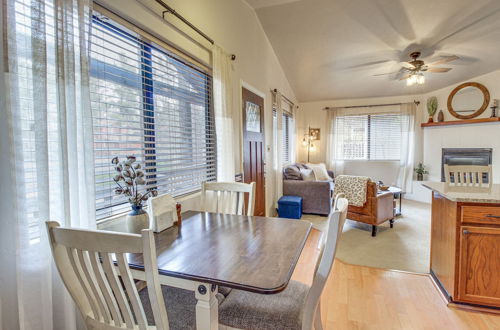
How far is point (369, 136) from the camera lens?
6.06 metres

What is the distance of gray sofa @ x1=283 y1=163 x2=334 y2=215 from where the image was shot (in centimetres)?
441

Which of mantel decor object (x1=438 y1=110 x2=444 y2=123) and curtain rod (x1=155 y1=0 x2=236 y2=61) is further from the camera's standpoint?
mantel decor object (x1=438 y1=110 x2=444 y2=123)

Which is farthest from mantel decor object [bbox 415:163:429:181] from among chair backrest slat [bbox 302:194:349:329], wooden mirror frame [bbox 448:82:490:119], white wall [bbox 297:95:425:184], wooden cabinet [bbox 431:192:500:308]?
chair backrest slat [bbox 302:194:349:329]

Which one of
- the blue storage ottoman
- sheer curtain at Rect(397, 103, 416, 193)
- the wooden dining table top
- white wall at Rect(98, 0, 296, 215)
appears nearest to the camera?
the wooden dining table top

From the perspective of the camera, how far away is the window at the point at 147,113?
4.86 feet

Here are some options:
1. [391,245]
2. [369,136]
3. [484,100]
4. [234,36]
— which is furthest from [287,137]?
[484,100]

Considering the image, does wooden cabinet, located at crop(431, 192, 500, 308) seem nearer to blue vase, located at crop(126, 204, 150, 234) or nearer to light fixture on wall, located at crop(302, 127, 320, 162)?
blue vase, located at crop(126, 204, 150, 234)

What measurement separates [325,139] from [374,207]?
10.7 ft

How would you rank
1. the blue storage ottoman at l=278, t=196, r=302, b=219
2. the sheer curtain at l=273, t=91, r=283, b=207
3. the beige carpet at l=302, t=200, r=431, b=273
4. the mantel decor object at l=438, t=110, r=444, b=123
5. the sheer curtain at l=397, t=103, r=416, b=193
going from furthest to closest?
the sheer curtain at l=397, t=103, r=416, b=193, the mantel decor object at l=438, t=110, r=444, b=123, the sheer curtain at l=273, t=91, r=283, b=207, the blue storage ottoman at l=278, t=196, r=302, b=219, the beige carpet at l=302, t=200, r=431, b=273

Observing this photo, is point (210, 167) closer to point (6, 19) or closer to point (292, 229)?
point (292, 229)

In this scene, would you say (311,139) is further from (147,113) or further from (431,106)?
(147,113)

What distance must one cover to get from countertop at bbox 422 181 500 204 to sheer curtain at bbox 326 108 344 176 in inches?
155

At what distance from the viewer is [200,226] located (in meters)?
1.54

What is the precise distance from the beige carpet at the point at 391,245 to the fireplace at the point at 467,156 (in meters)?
1.55
